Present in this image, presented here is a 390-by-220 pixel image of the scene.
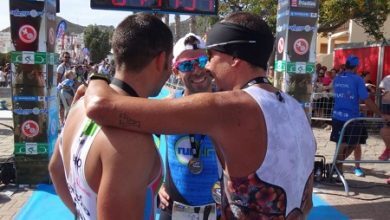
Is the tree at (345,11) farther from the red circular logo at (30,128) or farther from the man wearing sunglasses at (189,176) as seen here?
the man wearing sunglasses at (189,176)

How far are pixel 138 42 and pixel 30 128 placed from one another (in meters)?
5.03

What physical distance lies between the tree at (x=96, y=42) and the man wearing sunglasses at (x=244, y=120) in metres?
61.9

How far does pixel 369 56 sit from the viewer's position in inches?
568

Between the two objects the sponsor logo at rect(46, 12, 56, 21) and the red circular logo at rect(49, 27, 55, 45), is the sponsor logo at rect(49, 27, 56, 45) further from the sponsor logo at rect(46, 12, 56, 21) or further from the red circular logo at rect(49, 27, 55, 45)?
the sponsor logo at rect(46, 12, 56, 21)

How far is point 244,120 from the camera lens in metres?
1.50

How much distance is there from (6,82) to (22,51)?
23437 mm

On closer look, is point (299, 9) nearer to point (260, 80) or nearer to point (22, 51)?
point (22, 51)

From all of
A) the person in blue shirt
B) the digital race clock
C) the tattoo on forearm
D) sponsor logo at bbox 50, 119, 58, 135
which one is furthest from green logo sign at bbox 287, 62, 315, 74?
the tattoo on forearm

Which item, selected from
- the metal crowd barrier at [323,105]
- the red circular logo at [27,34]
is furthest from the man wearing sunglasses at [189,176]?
the metal crowd barrier at [323,105]

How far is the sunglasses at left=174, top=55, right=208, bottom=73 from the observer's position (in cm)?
286

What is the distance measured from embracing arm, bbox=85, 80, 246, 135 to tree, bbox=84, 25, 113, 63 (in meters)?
62.0

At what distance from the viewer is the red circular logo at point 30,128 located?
20.0 ft

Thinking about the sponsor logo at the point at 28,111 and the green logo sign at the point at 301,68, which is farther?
the green logo sign at the point at 301,68

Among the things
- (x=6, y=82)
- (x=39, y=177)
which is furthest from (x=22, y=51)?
(x=6, y=82)
